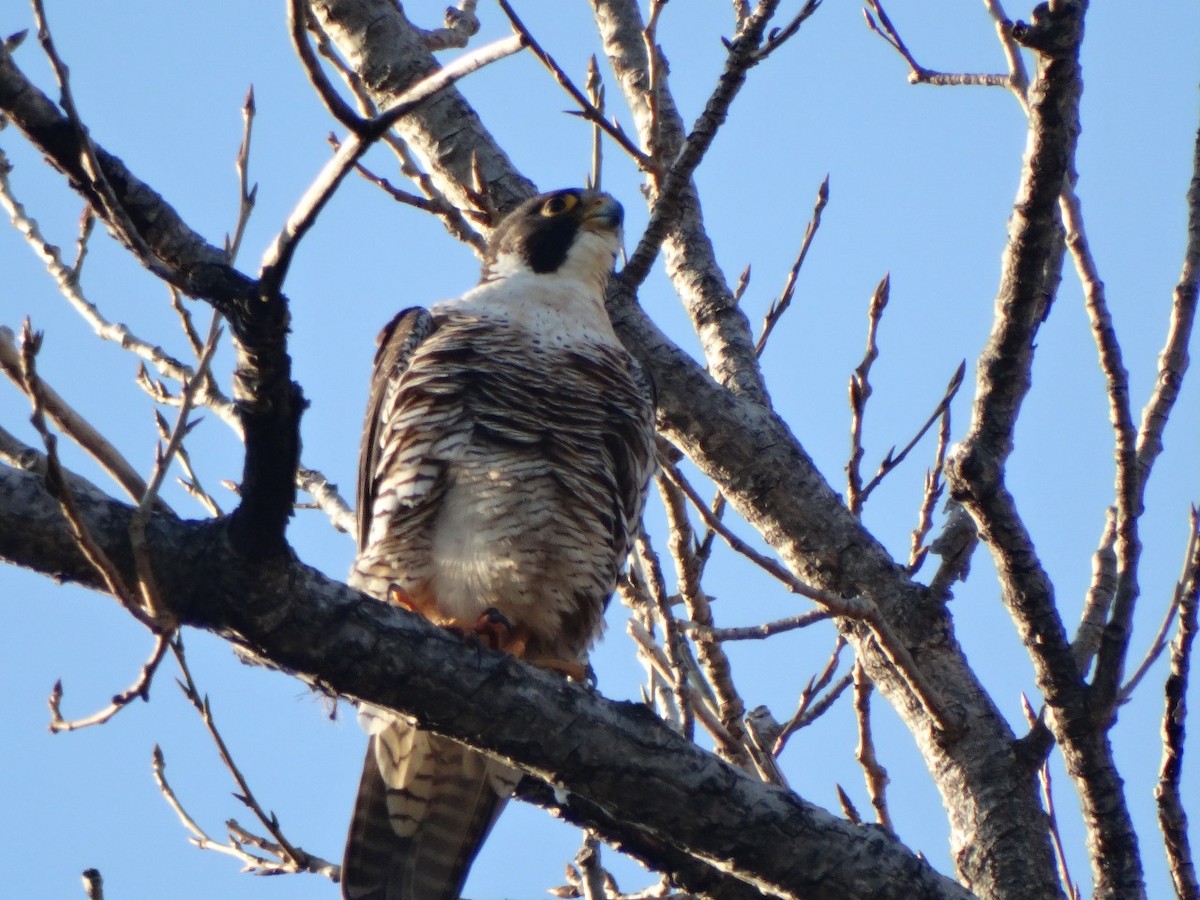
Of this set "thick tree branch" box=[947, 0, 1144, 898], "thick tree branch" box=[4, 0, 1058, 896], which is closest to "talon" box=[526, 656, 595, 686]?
"thick tree branch" box=[4, 0, 1058, 896]

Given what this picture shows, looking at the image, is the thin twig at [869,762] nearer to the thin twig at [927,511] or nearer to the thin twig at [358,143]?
the thin twig at [927,511]

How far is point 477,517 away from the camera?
409cm

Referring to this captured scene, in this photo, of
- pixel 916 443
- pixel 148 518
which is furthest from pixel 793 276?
pixel 148 518

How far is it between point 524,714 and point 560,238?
3.18m

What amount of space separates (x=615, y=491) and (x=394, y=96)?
163 cm

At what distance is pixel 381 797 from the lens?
3926 millimetres

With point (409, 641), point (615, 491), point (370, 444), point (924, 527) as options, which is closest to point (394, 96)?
point (370, 444)

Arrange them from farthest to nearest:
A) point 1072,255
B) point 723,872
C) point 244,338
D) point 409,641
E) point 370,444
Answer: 1. point 370,444
2. point 1072,255
3. point 723,872
4. point 409,641
5. point 244,338

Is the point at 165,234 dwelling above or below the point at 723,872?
above

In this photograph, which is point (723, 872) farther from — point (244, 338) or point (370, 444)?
point (370, 444)

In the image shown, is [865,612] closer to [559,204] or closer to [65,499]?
[65,499]

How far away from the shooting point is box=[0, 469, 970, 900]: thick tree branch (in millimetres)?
2377

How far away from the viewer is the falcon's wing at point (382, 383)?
4.40 meters

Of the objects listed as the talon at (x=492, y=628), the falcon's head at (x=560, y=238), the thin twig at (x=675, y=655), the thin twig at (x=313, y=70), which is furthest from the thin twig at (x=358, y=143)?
the falcon's head at (x=560, y=238)
